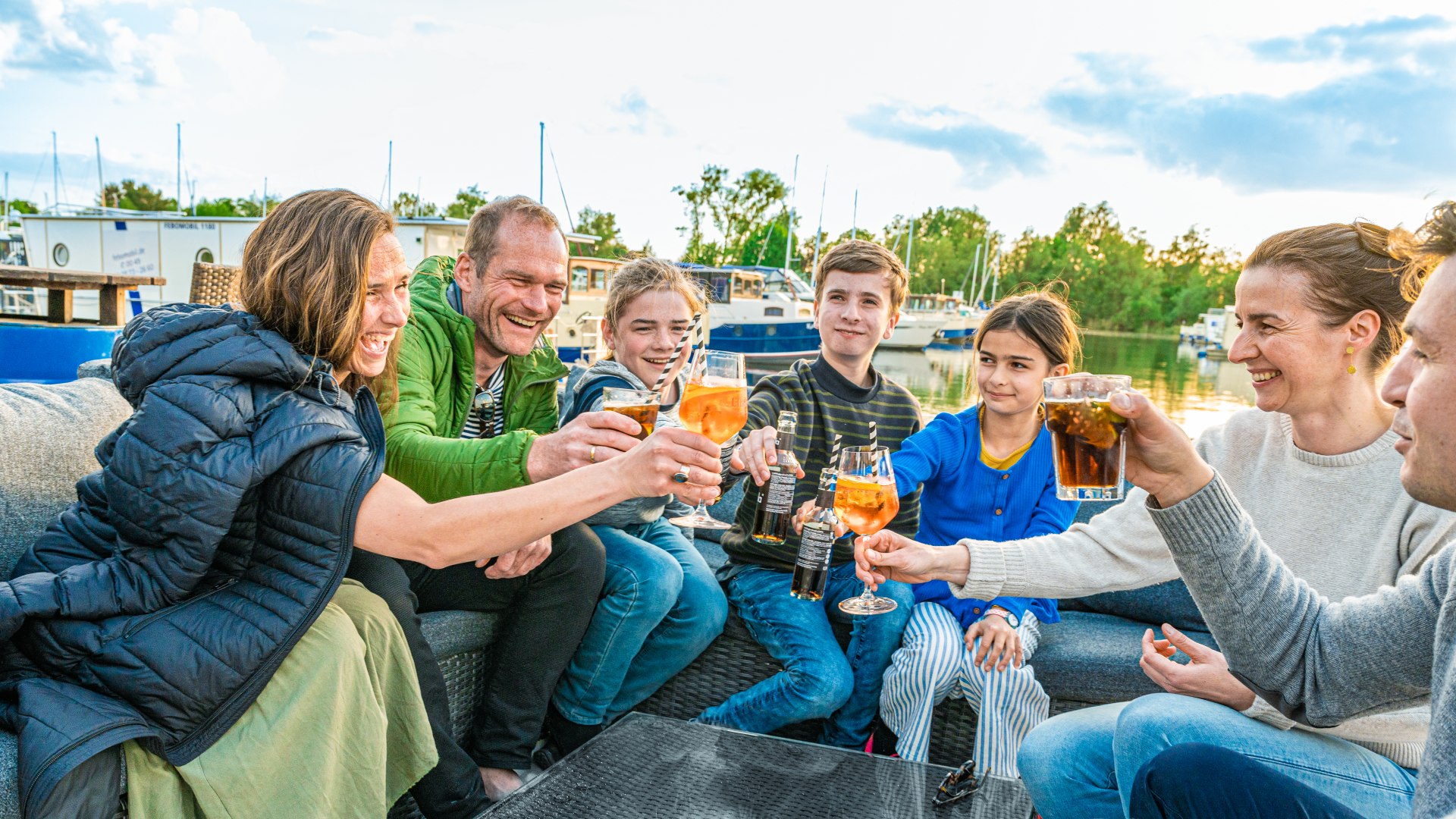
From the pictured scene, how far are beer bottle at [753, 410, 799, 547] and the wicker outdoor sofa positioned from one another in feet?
2.19

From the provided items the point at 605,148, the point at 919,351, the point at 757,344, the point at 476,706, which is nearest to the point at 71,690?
the point at 476,706

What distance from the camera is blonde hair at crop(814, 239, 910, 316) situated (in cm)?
341

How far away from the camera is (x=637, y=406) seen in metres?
2.18

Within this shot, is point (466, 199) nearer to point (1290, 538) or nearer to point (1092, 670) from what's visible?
point (1092, 670)

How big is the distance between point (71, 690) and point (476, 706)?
1.32 metres

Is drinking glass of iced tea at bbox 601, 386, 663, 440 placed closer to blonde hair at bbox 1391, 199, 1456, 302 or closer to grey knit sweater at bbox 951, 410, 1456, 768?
grey knit sweater at bbox 951, 410, 1456, 768

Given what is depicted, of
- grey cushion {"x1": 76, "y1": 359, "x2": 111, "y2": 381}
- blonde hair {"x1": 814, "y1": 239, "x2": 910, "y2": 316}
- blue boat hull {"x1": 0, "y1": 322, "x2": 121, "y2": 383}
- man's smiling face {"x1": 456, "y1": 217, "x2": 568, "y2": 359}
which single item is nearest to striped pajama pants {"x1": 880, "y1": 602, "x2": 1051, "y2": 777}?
blonde hair {"x1": 814, "y1": 239, "x2": 910, "y2": 316}

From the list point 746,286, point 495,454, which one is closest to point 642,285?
point 495,454

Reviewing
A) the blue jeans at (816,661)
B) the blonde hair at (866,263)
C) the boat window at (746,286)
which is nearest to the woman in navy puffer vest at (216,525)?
the blue jeans at (816,661)

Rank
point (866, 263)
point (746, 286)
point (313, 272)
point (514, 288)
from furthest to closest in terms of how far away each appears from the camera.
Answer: point (746, 286), point (866, 263), point (514, 288), point (313, 272)

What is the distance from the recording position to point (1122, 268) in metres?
83.3

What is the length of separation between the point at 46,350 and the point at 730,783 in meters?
5.42

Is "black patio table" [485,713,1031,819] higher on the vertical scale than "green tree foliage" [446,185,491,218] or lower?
lower

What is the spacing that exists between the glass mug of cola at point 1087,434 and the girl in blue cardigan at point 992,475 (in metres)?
1.13
